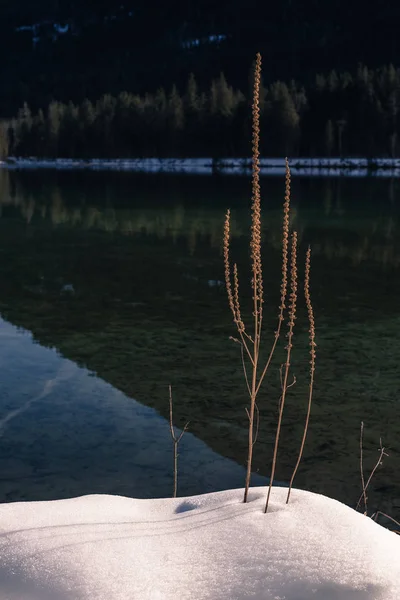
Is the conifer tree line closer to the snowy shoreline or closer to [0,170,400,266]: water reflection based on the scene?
the snowy shoreline

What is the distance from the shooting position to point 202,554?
11.8 feet

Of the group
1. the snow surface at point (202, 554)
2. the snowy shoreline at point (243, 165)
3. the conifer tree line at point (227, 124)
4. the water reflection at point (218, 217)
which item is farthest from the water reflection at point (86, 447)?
the conifer tree line at point (227, 124)

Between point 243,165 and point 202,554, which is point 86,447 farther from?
point 243,165

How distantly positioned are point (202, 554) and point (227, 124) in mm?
124027

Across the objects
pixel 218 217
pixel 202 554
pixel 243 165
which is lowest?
pixel 218 217

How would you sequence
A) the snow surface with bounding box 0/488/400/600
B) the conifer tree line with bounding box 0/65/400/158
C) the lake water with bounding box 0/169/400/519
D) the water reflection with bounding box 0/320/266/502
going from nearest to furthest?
the snow surface with bounding box 0/488/400/600, the water reflection with bounding box 0/320/266/502, the lake water with bounding box 0/169/400/519, the conifer tree line with bounding box 0/65/400/158

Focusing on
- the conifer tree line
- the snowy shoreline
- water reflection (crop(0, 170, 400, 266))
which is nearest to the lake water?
water reflection (crop(0, 170, 400, 266))

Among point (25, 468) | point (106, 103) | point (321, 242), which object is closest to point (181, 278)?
point (321, 242)

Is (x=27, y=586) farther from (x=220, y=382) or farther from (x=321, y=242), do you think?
(x=321, y=242)

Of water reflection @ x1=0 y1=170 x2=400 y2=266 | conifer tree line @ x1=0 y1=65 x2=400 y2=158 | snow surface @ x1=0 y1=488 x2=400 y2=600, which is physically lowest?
water reflection @ x1=0 y1=170 x2=400 y2=266

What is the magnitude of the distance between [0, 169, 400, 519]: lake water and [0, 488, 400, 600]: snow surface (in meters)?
2.36

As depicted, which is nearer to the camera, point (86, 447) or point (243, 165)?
point (86, 447)

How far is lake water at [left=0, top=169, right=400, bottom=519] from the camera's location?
22.4 ft

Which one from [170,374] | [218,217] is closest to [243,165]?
[218,217]
